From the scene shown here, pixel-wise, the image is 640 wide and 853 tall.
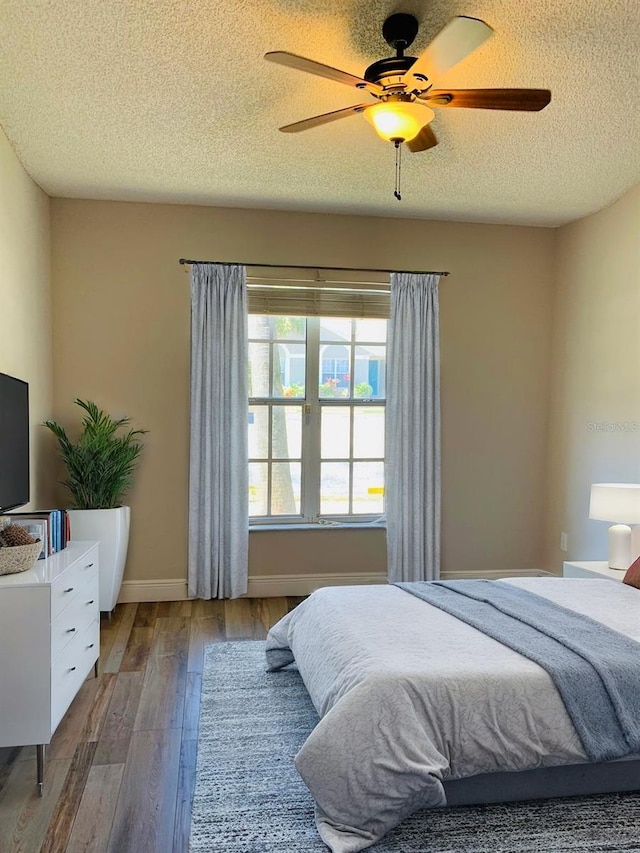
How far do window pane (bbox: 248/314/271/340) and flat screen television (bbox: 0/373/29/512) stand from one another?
176 cm

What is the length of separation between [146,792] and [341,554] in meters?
2.72

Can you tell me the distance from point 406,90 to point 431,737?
2.24 m

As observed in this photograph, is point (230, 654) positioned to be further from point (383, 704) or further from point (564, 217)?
point (564, 217)

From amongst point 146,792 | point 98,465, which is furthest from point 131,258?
point 146,792

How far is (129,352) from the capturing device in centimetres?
458

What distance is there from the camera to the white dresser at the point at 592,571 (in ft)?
11.6

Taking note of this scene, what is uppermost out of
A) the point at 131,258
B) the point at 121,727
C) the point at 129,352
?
the point at 131,258

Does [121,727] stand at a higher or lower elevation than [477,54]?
lower

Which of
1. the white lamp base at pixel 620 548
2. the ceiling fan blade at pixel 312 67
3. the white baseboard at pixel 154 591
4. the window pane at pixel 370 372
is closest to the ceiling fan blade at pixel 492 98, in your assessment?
the ceiling fan blade at pixel 312 67

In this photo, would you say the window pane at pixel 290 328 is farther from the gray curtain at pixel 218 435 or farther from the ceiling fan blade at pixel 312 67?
the ceiling fan blade at pixel 312 67

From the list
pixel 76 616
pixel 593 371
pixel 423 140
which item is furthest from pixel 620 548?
pixel 76 616

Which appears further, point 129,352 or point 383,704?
point 129,352

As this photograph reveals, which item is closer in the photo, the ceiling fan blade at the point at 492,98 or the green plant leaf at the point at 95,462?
the ceiling fan blade at the point at 492,98

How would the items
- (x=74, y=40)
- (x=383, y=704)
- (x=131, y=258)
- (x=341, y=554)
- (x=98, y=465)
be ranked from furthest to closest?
(x=341, y=554) → (x=131, y=258) → (x=98, y=465) → (x=74, y=40) → (x=383, y=704)
